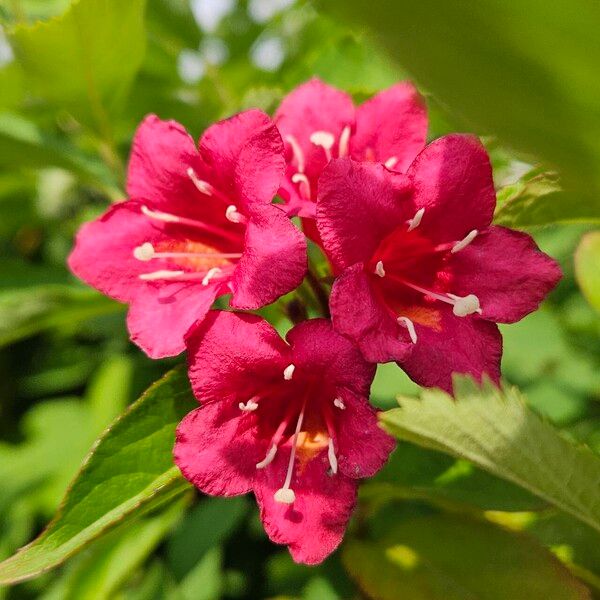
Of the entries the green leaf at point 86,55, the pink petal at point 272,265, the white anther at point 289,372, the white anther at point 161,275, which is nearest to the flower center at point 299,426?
the white anther at point 289,372

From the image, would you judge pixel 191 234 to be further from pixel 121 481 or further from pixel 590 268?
pixel 590 268

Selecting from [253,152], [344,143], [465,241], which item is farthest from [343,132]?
[465,241]

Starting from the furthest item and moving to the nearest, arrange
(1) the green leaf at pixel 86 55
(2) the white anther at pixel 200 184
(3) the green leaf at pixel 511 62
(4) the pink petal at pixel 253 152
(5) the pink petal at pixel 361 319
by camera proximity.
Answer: (1) the green leaf at pixel 86 55
(2) the white anther at pixel 200 184
(4) the pink petal at pixel 253 152
(5) the pink petal at pixel 361 319
(3) the green leaf at pixel 511 62

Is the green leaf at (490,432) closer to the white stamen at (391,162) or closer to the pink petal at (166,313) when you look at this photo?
the pink petal at (166,313)

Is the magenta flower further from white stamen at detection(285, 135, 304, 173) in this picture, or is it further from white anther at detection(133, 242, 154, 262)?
white anther at detection(133, 242, 154, 262)

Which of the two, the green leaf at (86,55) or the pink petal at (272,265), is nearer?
the pink petal at (272,265)

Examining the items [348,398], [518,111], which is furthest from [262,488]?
[518,111]

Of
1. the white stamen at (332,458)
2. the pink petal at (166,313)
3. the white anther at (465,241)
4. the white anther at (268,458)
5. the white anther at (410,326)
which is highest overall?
the white anther at (465,241)

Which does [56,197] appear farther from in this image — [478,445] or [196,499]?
[478,445]
